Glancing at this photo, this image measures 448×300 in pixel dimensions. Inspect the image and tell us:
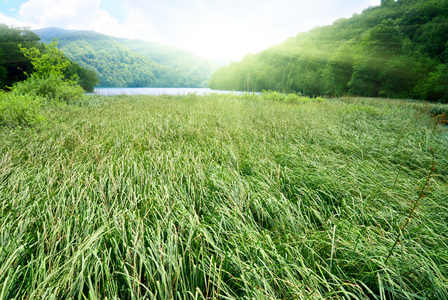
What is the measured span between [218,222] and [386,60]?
2823 cm

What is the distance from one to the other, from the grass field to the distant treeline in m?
26.9

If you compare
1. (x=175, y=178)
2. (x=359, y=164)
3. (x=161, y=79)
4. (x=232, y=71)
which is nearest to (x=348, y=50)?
(x=359, y=164)

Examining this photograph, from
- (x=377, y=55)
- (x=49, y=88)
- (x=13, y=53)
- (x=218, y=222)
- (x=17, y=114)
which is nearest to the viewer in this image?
(x=218, y=222)

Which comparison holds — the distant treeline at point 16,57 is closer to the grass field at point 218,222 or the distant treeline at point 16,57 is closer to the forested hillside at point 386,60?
the grass field at point 218,222

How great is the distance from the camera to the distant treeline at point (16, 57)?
23.9 m

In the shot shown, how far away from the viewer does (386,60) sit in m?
20.0

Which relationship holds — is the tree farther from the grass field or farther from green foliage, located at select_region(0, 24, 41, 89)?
green foliage, located at select_region(0, 24, 41, 89)

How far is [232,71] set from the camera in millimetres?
55562

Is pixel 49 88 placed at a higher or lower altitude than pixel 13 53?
lower

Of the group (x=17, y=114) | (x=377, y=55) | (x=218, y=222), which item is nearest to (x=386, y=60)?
(x=377, y=55)

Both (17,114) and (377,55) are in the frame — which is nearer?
(17,114)

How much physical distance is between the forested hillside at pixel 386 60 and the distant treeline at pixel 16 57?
3032 centimetres

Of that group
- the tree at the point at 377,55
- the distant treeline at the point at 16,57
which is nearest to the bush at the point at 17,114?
the distant treeline at the point at 16,57

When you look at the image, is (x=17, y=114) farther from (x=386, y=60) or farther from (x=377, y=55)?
(x=386, y=60)
